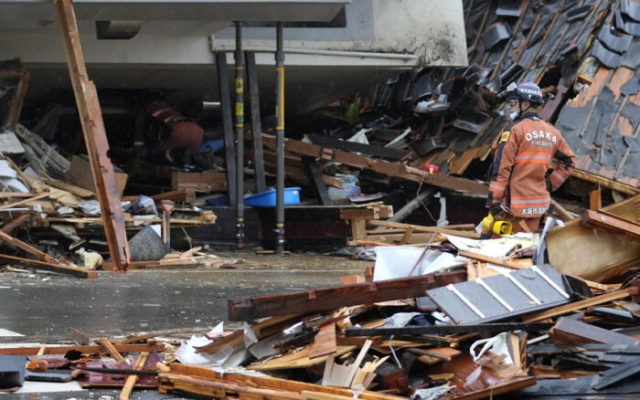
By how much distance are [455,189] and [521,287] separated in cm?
935

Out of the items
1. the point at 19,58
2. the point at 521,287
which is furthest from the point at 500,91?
the point at 521,287

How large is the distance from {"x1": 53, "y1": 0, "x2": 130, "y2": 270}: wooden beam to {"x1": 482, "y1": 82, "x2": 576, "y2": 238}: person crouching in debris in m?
3.83

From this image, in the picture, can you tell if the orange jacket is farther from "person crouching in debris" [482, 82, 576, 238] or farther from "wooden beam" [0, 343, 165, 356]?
"wooden beam" [0, 343, 165, 356]

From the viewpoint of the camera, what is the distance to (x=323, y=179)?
1575cm

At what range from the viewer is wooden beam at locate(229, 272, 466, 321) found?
19.3ft

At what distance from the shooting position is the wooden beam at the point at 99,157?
1116cm

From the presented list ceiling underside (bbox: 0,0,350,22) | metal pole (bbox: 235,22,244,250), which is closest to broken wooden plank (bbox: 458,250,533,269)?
ceiling underside (bbox: 0,0,350,22)

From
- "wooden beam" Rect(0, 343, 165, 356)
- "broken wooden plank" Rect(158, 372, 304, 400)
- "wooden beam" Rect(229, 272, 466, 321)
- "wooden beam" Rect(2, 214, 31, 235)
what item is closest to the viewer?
"broken wooden plank" Rect(158, 372, 304, 400)

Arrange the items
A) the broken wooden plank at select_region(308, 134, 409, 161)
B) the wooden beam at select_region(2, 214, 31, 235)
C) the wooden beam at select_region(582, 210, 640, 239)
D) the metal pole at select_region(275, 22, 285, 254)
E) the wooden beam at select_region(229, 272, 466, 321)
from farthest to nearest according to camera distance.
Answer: the broken wooden plank at select_region(308, 134, 409, 161) → the metal pole at select_region(275, 22, 285, 254) → the wooden beam at select_region(2, 214, 31, 235) → the wooden beam at select_region(582, 210, 640, 239) → the wooden beam at select_region(229, 272, 466, 321)

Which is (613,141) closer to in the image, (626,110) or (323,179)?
(626,110)

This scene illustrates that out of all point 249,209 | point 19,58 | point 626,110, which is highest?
point 19,58

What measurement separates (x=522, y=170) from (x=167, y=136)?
867cm

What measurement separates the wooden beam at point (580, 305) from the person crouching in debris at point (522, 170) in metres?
3.37

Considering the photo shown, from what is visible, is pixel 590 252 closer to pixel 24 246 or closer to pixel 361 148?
pixel 24 246
